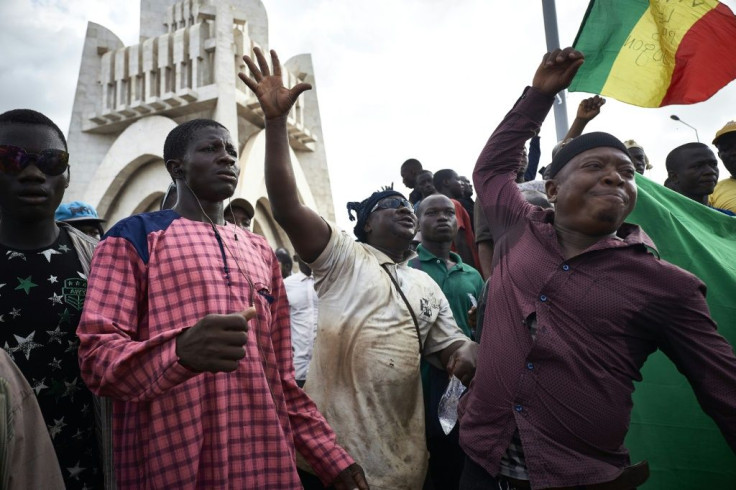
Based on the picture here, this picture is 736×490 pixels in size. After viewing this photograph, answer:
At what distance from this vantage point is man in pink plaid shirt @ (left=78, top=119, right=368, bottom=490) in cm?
169

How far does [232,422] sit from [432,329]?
1.48 metres

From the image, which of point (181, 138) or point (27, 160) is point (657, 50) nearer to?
point (181, 138)

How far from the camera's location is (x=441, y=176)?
683 cm

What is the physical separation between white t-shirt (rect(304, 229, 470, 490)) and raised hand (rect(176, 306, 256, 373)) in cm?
134

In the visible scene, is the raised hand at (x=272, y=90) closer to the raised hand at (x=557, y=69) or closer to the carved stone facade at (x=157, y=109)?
the raised hand at (x=557, y=69)

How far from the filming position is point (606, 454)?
1.92m

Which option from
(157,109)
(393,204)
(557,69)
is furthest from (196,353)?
(157,109)

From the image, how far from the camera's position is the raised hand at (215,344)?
159cm

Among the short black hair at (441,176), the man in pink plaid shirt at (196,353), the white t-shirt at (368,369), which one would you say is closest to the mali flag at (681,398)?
the white t-shirt at (368,369)

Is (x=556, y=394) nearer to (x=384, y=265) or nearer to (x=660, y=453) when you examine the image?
(x=660, y=453)

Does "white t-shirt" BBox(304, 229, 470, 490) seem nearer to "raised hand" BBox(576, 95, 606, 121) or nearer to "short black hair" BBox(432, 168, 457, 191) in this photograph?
"raised hand" BBox(576, 95, 606, 121)

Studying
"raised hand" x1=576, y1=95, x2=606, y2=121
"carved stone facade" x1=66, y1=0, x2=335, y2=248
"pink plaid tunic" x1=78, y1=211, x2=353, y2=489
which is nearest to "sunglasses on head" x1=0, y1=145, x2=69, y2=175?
"pink plaid tunic" x1=78, y1=211, x2=353, y2=489

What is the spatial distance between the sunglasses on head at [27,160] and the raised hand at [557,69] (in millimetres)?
1875

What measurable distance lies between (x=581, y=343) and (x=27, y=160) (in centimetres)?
203
